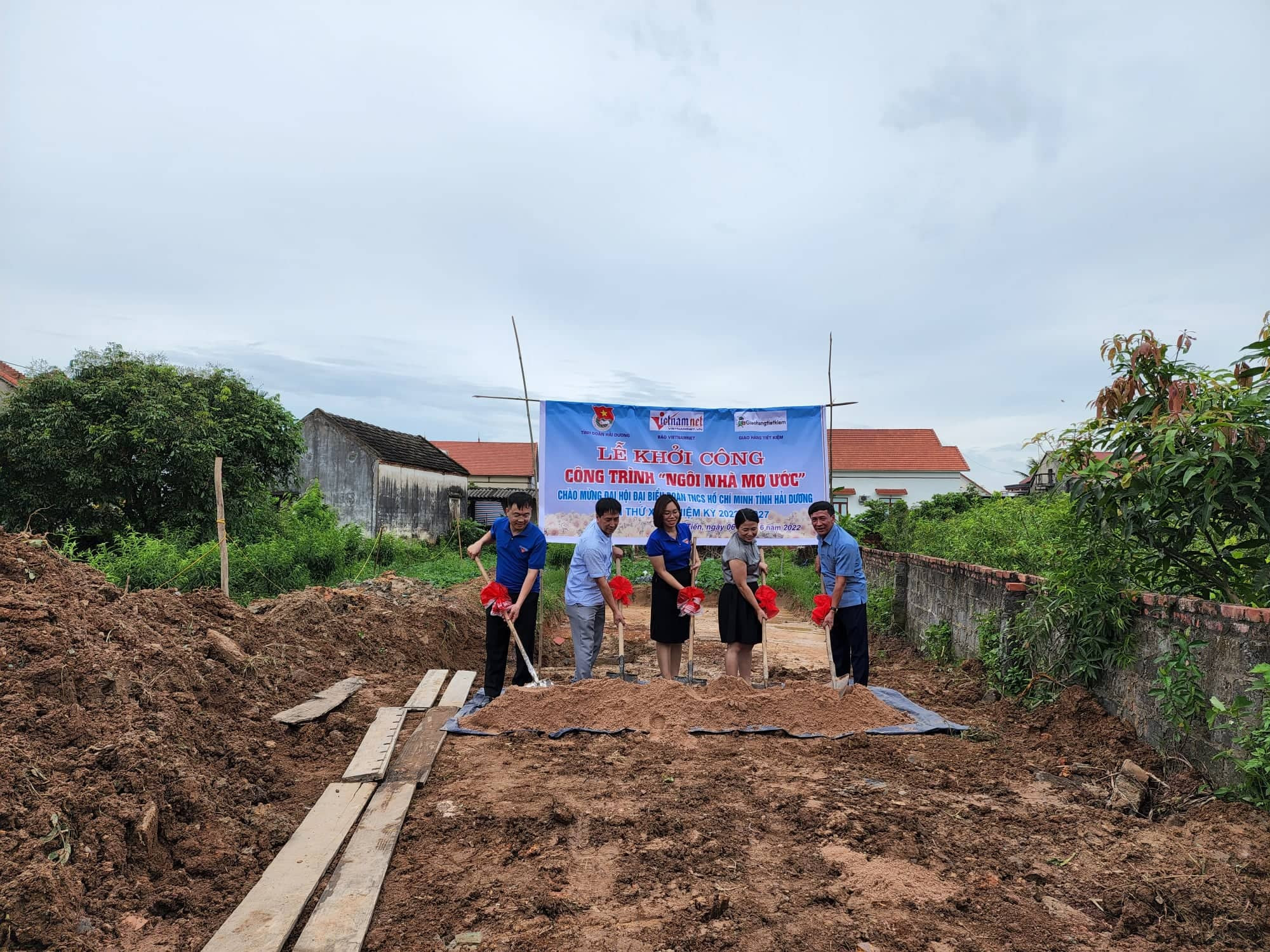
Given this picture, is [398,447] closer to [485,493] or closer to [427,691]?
[485,493]

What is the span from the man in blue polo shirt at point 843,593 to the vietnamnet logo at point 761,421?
1386 mm

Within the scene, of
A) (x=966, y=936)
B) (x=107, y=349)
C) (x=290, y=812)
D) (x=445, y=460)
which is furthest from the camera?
Result: (x=445, y=460)

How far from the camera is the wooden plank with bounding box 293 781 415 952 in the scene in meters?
2.63

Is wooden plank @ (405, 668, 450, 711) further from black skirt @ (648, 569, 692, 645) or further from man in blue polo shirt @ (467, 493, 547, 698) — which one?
black skirt @ (648, 569, 692, 645)

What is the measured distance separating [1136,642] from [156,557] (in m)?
11.0

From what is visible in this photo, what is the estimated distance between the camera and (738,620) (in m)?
6.03

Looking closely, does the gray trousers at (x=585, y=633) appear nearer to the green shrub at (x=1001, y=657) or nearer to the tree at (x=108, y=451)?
the green shrub at (x=1001, y=657)

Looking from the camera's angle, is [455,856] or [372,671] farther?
[372,671]

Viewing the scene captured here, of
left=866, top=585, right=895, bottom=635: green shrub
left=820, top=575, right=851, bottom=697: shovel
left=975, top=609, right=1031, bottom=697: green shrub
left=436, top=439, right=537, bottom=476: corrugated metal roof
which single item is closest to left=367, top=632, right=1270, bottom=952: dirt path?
left=820, top=575, right=851, bottom=697: shovel

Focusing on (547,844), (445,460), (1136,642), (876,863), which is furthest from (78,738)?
(445,460)

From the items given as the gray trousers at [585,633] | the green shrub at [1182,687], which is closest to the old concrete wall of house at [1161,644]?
the green shrub at [1182,687]

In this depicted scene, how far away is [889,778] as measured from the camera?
4316mm

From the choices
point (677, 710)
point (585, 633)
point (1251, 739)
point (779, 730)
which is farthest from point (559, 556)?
point (1251, 739)

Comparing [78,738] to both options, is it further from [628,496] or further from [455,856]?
[628,496]
